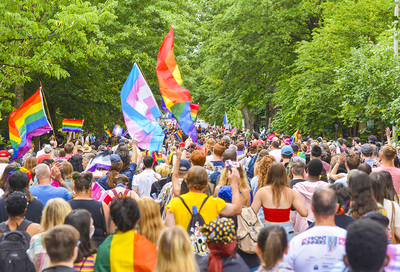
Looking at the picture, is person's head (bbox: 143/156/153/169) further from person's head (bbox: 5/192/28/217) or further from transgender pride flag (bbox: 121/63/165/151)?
person's head (bbox: 5/192/28/217)

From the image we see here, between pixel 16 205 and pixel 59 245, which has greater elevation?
pixel 16 205

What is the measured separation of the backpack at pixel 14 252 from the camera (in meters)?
4.87

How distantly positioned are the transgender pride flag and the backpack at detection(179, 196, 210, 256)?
5080mm

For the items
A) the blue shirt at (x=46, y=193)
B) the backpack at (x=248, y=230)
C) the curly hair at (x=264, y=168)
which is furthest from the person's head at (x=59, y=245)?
the curly hair at (x=264, y=168)

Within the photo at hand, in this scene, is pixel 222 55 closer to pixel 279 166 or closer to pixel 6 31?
pixel 6 31

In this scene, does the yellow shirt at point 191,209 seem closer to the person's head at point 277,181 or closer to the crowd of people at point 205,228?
the crowd of people at point 205,228

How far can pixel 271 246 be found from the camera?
148 inches

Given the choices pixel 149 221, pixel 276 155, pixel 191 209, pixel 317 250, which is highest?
pixel 276 155

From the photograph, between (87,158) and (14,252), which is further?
(87,158)

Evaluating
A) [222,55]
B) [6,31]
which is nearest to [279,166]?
[6,31]

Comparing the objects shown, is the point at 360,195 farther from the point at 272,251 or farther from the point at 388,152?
the point at 388,152

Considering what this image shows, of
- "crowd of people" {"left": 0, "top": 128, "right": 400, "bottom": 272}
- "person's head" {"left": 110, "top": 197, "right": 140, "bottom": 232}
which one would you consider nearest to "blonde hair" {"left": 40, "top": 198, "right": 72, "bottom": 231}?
"crowd of people" {"left": 0, "top": 128, "right": 400, "bottom": 272}

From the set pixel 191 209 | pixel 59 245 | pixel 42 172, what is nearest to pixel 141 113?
pixel 42 172

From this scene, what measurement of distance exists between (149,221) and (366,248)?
2.30 meters
